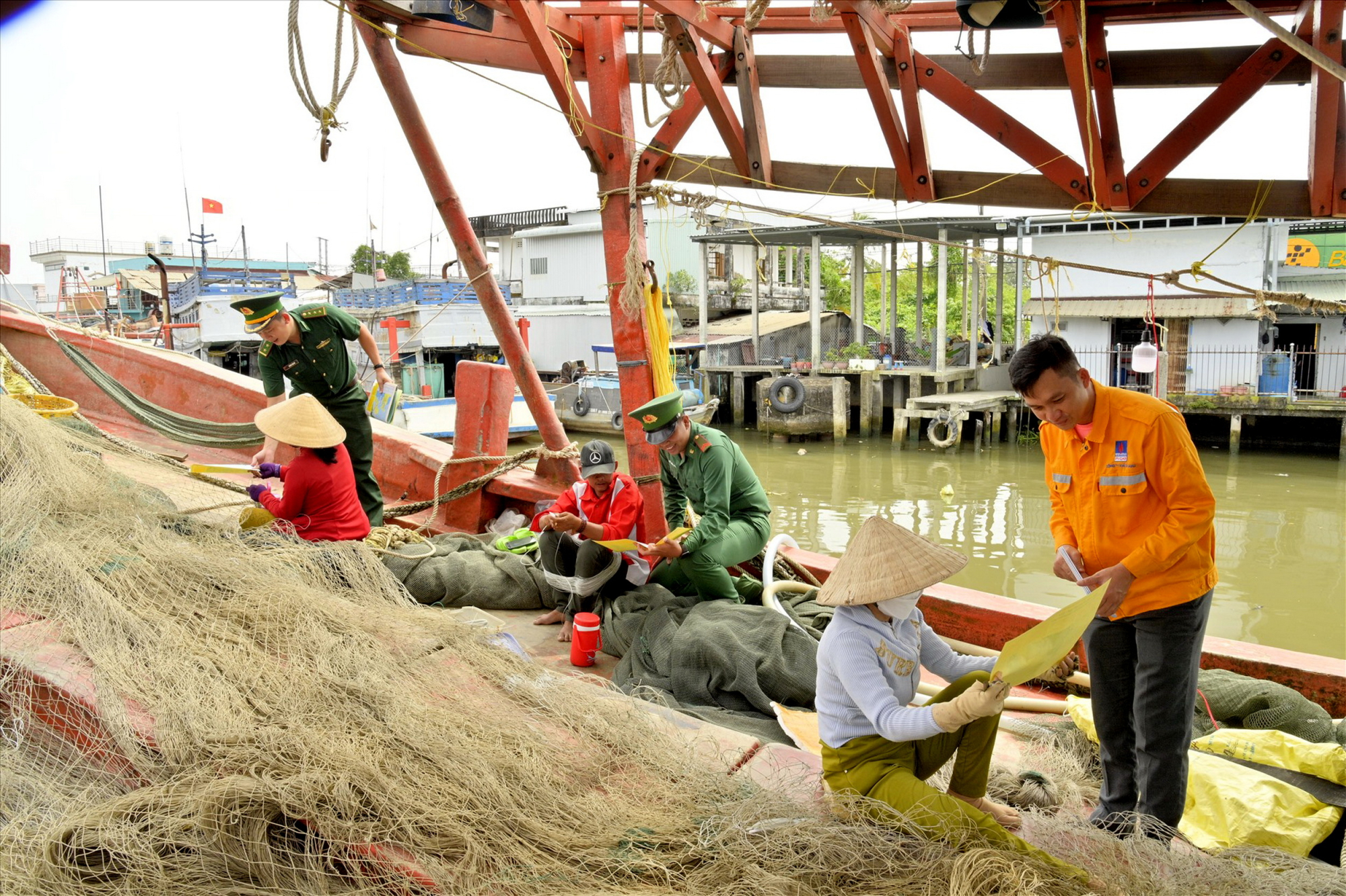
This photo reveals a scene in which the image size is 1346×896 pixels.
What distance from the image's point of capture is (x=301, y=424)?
4840 mm

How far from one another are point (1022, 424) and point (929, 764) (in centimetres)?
2307

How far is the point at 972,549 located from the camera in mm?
13844

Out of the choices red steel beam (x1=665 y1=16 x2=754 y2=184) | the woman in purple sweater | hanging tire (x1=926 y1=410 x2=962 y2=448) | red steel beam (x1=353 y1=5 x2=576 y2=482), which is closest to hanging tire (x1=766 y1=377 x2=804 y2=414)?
hanging tire (x1=926 y1=410 x2=962 y2=448)

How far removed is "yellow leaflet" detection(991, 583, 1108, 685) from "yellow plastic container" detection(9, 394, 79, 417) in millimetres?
7948

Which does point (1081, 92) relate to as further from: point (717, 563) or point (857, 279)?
point (857, 279)

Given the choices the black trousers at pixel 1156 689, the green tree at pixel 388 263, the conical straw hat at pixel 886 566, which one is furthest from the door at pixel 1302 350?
the green tree at pixel 388 263

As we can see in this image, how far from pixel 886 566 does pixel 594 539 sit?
2.57 meters

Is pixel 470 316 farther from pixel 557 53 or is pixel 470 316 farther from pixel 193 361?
pixel 557 53

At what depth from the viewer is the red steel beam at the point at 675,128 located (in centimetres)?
471

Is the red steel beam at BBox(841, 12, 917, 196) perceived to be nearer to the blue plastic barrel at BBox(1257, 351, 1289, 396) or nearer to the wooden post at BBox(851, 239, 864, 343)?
the wooden post at BBox(851, 239, 864, 343)

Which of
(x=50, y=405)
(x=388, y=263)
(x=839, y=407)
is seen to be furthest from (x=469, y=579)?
(x=388, y=263)

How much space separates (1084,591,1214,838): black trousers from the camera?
288 cm

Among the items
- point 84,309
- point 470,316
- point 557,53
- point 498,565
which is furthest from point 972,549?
point 84,309

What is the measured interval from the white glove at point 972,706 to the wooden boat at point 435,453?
2.47 metres
